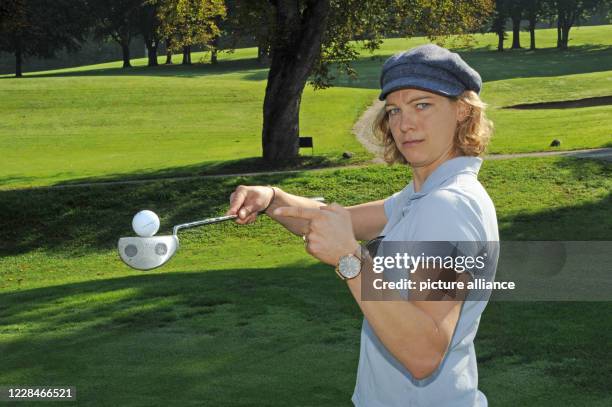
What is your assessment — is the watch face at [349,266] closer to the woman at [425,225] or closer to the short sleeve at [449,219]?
the woman at [425,225]

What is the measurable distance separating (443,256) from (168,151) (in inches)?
1403

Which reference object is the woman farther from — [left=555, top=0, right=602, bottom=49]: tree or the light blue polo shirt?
[left=555, top=0, right=602, bottom=49]: tree

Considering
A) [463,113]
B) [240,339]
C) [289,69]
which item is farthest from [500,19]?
[463,113]

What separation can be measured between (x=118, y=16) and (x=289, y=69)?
216ft

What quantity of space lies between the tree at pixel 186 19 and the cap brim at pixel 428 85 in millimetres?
26996

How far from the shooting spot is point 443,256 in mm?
3143

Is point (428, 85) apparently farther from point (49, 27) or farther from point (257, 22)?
point (49, 27)

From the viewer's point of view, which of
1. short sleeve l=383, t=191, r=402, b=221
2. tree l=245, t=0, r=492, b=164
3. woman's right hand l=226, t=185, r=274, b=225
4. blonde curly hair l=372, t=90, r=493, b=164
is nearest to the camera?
blonde curly hair l=372, t=90, r=493, b=164

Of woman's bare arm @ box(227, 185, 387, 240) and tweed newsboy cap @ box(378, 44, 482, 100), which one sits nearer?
tweed newsboy cap @ box(378, 44, 482, 100)

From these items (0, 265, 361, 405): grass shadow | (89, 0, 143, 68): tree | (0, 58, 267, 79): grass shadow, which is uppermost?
(89, 0, 143, 68): tree

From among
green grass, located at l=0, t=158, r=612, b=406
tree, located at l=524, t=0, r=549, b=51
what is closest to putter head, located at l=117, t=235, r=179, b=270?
green grass, located at l=0, t=158, r=612, b=406

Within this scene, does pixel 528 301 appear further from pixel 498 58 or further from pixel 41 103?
pixel 498 58

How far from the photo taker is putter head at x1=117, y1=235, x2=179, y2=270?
389 centimetres

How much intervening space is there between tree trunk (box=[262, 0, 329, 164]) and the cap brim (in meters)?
25.6
